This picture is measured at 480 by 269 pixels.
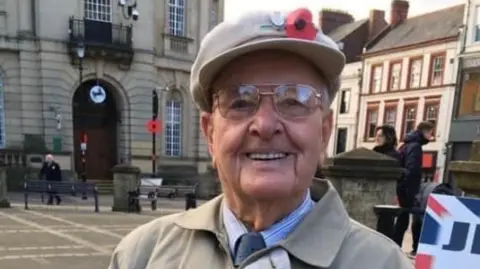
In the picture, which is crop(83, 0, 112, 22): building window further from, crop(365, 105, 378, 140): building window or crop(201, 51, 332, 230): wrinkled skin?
crop(201, 51, 332, 230): wrinkled skin

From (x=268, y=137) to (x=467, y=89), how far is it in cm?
2866

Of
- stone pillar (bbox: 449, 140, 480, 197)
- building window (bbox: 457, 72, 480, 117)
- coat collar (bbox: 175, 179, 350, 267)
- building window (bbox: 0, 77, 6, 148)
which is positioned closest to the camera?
coat collar (bbox: 175, 179, 350, 267)

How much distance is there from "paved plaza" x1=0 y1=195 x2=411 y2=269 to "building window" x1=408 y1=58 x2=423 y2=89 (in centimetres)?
2172

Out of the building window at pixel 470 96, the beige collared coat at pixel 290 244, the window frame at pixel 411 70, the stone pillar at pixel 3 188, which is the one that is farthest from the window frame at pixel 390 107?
the beige collared coat at pixel 290 244

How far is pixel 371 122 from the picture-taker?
34094 millimetres

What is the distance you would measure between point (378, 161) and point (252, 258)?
5599 millimetres

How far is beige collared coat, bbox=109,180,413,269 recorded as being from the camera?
4.39ft

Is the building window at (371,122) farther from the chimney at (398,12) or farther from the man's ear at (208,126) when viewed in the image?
the man's ear at (208,126)

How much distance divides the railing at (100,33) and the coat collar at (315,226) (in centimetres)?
2148

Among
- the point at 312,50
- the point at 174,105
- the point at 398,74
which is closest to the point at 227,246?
the point at 312,50

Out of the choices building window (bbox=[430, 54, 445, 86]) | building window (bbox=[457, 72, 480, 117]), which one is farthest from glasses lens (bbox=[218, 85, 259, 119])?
building window (bbox=[430, 54, 445, 86])

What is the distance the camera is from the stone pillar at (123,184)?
1374cm

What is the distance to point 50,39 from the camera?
21172 mm

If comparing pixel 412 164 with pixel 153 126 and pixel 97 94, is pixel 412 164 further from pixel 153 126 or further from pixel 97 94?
pixel 97 94
